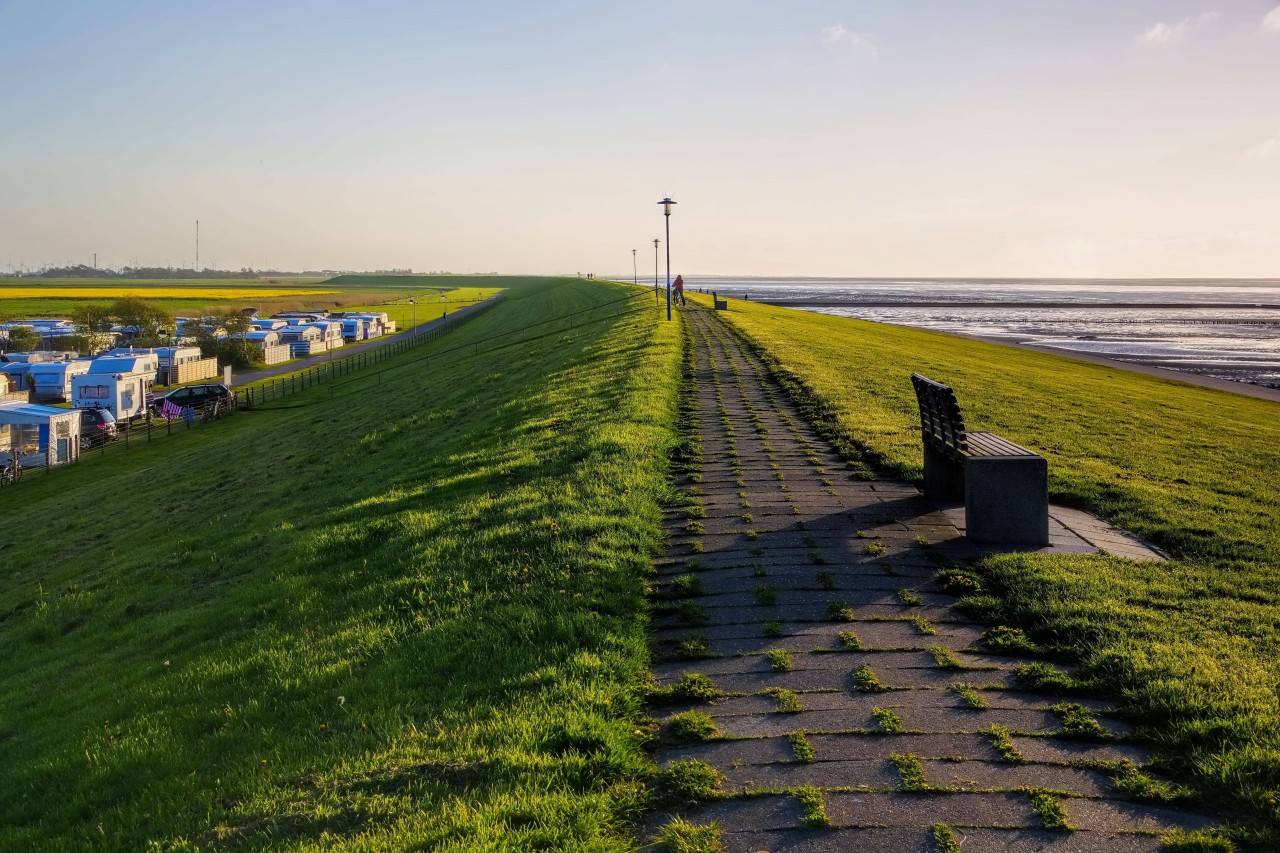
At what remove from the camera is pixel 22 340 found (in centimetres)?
6531

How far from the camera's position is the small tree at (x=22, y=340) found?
6525 cm

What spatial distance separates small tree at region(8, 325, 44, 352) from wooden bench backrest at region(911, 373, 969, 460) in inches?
→ 2977

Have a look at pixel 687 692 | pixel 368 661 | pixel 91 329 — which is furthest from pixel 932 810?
pixel 91 329

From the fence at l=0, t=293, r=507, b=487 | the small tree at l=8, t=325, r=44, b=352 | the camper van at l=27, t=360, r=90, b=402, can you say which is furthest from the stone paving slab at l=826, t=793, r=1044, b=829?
the small tree at l=8, t=325, r=44, b=352

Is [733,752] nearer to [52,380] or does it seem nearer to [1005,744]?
[1005,744]

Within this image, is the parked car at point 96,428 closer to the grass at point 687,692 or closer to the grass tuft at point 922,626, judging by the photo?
the grass at point 687,692

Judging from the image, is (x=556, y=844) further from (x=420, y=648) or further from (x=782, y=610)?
(x=782, y=610)

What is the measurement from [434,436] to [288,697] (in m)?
11.6

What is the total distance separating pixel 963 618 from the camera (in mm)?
6223

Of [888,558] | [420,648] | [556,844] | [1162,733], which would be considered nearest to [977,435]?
[888,558]

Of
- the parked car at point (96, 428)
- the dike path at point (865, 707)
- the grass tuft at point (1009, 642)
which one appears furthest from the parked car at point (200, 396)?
the grass tuft at point (1009, 642)

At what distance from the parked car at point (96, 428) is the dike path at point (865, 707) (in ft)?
114

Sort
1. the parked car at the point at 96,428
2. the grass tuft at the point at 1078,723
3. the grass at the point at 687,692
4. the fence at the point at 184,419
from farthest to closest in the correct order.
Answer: the parked car at the point at 96,428
the fence at the point at 184,419
the grass at the point at 687,692
the grass tuft at the point at 1078,723

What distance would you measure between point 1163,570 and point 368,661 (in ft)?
21.1
